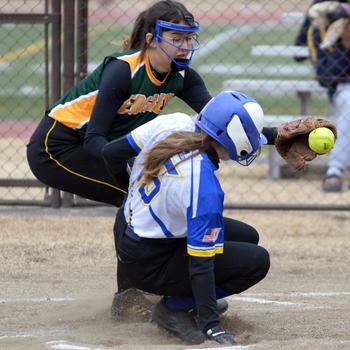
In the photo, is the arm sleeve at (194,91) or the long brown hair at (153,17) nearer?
the long brown hair at (153,17)

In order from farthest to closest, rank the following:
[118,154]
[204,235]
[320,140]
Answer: [320,140] → [118,154] → [204,235]

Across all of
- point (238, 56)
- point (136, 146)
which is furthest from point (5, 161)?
point (238, 56)

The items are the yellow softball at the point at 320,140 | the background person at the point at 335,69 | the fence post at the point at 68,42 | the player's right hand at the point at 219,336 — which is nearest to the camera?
the player's right hand at the point at 219,336

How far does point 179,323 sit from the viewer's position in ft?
14.4

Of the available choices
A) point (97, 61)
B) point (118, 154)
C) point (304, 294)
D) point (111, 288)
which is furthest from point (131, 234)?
point (97, 61)

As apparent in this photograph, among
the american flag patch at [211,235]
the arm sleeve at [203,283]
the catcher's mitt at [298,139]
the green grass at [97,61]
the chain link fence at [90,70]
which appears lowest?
the green grass at [97,61]

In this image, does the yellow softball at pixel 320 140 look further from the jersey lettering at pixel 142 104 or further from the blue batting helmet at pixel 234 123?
the jersey lettering at pixel 142 104

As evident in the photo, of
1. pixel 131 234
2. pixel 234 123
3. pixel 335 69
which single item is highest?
pixel 234 123

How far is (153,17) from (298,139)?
37.9 inches

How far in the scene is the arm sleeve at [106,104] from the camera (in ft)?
15.3

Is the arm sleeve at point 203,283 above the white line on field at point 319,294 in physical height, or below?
above

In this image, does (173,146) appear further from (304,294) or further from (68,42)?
(68,42)

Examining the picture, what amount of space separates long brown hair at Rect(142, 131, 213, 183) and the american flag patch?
334mm

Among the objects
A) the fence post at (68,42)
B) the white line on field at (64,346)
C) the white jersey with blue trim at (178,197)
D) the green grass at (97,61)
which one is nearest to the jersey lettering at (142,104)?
the white jersey with blue trim at (178,197)
